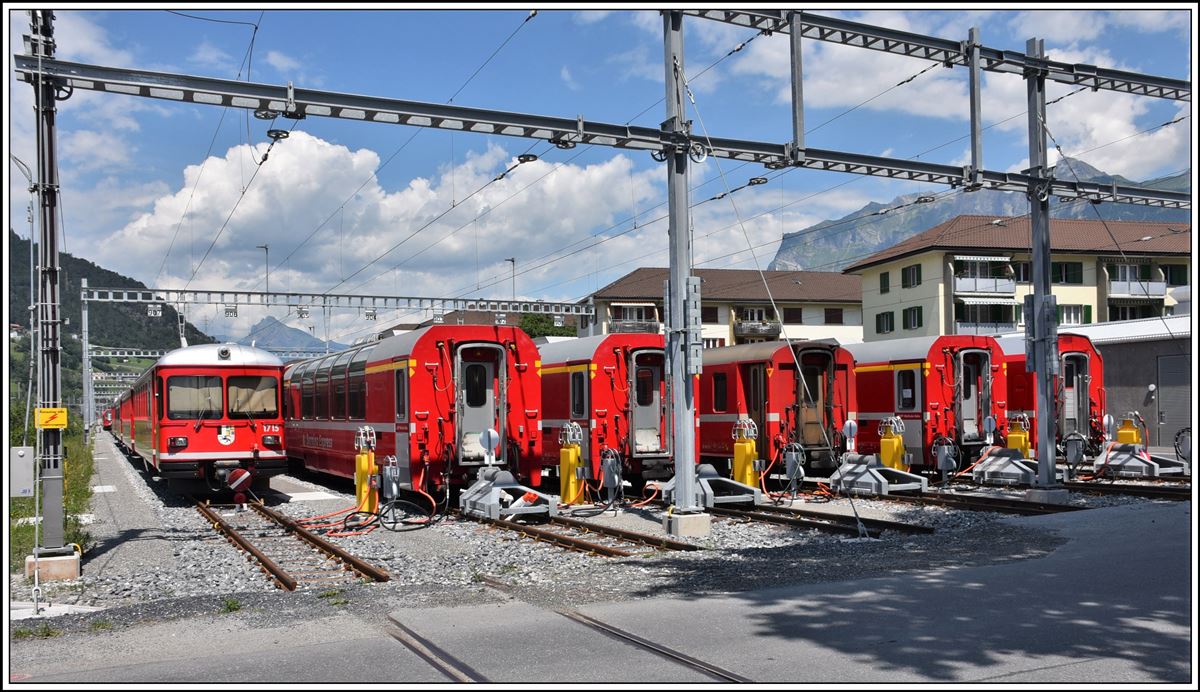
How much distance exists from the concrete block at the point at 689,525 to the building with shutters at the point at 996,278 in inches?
1754

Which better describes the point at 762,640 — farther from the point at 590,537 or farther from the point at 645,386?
the point at 645,386

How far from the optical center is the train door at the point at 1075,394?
23.1 meters

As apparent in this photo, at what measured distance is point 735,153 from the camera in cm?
1498

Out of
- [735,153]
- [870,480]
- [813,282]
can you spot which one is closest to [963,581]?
[735,153]

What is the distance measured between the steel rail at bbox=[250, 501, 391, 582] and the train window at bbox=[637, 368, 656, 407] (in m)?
6.70

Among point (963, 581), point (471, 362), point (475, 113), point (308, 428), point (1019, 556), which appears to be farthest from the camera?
point (308, 428)

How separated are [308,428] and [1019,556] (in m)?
16.9

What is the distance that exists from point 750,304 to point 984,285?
16198 millimetres

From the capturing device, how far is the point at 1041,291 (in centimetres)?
1653

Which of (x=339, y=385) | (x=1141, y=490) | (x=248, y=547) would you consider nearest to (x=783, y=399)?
(x=1141, y=490)

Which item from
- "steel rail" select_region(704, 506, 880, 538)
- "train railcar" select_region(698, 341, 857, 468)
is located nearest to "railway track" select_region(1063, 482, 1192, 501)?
"train railcar" select_region(698, 341, 857, 468)

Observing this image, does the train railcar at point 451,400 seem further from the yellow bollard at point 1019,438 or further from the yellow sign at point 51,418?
the yellow bollard at point 1019,438

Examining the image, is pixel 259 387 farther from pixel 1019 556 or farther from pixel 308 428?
pixel 1019 556

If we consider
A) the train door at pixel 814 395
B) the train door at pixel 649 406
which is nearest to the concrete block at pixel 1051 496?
the train door at pixel 814 395
